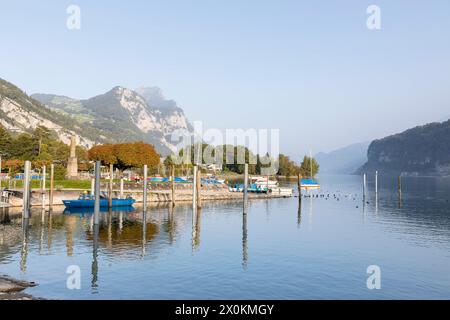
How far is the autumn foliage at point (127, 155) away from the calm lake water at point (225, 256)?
50971 millimetres

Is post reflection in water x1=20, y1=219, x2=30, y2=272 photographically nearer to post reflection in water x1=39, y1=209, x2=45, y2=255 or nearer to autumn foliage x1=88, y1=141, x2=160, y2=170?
post reflection in water x1=39, y1=209, x2=45, y2=255

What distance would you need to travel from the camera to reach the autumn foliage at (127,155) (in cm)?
11494

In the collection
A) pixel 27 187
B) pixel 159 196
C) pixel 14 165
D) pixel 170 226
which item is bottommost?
pixel 170 226

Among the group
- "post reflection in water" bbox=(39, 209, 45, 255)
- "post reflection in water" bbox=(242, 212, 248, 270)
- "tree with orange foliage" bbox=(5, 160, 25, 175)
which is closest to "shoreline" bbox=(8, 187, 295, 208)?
"post reflection in water" bbox=(39, 209, 45, 255)

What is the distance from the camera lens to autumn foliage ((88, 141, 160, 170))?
115 m

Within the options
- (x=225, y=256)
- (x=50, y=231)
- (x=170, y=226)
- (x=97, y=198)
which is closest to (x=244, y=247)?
(x=225, y=256)

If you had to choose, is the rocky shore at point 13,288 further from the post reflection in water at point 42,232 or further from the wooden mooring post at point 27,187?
the wooden mooring post at point 27,187

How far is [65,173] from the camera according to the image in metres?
97.5

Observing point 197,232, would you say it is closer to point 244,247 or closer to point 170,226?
point 170,226

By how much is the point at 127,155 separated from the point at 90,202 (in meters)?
45.2

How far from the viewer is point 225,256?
127 ft
